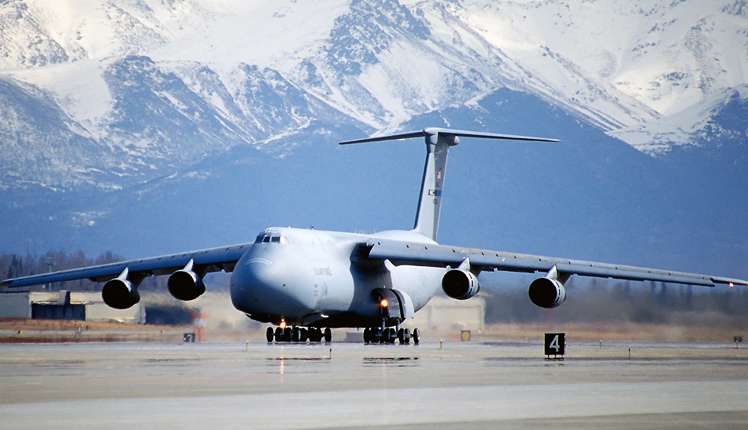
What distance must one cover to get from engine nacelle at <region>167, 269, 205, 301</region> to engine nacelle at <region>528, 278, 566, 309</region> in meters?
11.2

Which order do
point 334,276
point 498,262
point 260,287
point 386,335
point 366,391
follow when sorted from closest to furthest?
point 366,391 → point 260,287 → point 334,276 → point 498,262 → point 386,335

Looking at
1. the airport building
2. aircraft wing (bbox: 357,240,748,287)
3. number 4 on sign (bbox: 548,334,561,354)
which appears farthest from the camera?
the airport building

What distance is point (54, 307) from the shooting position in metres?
76.6

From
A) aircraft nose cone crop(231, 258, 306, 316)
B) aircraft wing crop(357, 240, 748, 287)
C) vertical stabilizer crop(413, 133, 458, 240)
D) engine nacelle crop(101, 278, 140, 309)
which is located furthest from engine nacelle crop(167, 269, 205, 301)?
vertical stabilizer crop(413, 133, 458, 240)

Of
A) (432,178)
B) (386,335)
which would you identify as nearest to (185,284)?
(386,335)

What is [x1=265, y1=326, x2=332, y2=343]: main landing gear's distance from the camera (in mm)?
56188

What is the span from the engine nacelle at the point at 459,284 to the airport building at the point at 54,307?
24.8 m

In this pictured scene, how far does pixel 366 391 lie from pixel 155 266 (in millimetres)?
30042

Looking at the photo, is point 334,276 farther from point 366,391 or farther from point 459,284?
point 366,391

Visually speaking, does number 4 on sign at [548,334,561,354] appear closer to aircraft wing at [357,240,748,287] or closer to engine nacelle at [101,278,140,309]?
aircraft wing at [357,240,748,287]

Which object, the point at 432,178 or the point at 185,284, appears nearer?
the point at 185,284

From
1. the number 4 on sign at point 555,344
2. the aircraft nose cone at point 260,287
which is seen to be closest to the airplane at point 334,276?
the aircraft nose cone at point 260,287

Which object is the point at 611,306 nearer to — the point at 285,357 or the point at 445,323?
the point at 445,323

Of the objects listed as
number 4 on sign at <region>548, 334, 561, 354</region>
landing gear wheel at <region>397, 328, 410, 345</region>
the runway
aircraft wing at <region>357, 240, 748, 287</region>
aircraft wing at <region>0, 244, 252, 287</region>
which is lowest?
the runway
